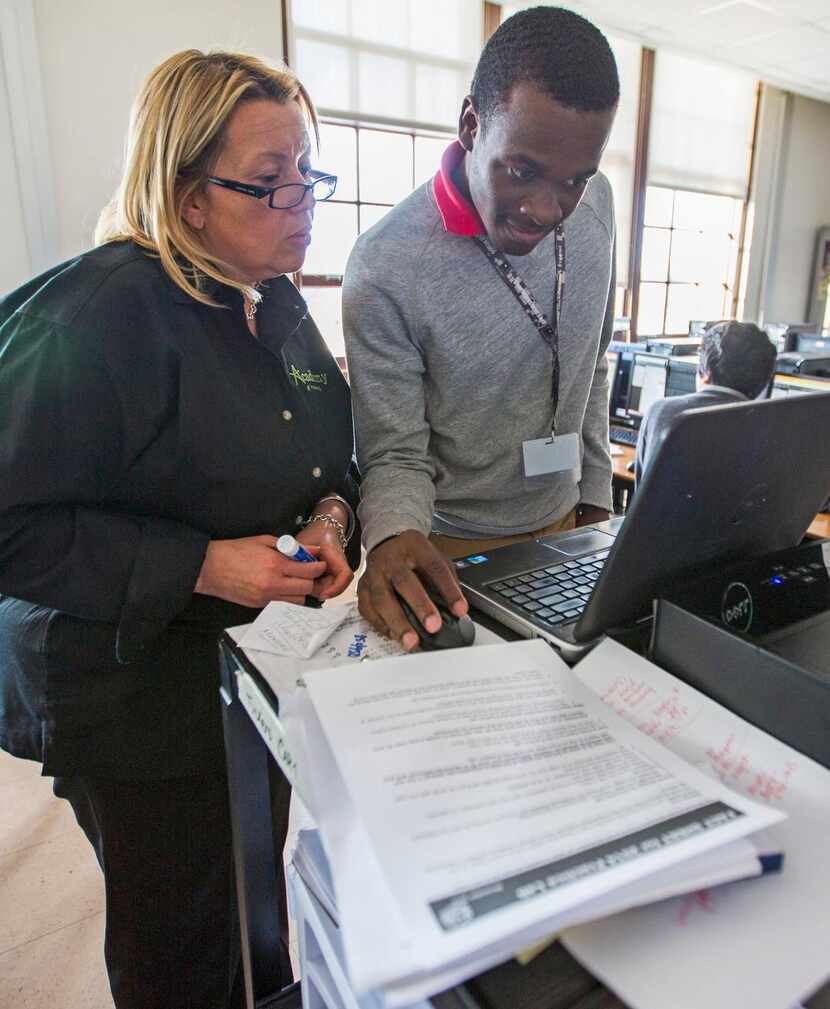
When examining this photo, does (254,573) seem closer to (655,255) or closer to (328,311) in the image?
(328,311)

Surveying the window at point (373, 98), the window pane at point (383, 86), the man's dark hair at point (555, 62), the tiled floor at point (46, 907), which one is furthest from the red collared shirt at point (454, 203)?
the window pane at point (383, 86)

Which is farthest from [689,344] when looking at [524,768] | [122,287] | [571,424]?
[524,768]

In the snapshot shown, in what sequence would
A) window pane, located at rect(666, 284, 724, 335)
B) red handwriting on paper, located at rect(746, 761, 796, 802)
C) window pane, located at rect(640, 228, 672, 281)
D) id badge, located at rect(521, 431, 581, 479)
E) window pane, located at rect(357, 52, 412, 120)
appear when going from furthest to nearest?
window pane, located at rect(666, 284, 724, 335), window pane, located at rect(640, 228, 672, 281), window pane, located at rect(357, 52, 412, 120), id badge, located at rect(521, 431, 581, 479), red handwriting on paper, located at rect(746, 761, 796, 802)

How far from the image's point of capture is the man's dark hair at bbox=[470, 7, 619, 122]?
852mm

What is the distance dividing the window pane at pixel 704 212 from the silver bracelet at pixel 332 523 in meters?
6.18

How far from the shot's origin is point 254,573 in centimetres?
86

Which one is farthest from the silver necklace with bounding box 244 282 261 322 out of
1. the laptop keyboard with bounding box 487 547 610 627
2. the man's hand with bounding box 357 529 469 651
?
the laptop keyboard with bounding box 487 547 610 627

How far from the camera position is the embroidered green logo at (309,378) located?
3.39 ft

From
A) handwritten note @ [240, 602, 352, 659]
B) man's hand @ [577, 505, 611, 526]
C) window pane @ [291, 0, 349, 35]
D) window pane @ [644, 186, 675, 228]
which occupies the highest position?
window pane @ [291, 0, 349, 35]

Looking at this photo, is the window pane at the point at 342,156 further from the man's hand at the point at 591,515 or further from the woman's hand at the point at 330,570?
the woman's hand at the point at 330,570

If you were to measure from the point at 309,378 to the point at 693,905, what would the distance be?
838mm

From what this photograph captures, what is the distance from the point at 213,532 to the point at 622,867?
685 millimetres

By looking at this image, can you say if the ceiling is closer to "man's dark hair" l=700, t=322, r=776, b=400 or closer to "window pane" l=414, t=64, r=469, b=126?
"window pane" l=414, t=64, r=469, b=126

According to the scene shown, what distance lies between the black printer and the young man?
225 mm
